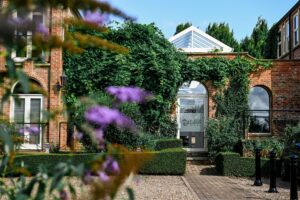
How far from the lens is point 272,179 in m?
11.9

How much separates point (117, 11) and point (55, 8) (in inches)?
10.7

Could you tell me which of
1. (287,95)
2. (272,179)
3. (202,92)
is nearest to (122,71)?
(202,92)

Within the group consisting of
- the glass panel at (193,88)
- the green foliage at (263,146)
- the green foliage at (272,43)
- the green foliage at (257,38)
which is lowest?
the green foliage at (263,146)

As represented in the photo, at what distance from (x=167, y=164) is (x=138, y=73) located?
5654mm

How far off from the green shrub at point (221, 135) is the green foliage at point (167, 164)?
14.2ft

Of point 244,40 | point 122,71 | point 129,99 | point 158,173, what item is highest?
point 244,40

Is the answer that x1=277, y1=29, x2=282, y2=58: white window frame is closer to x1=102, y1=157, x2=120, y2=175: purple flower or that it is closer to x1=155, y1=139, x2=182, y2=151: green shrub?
x1=155, y1=139, x2=182, y2=151: green shrub

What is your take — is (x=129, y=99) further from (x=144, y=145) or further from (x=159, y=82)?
(x=159, y=82)

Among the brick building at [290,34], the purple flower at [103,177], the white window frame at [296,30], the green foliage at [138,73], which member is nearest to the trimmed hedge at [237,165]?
the green foliage at [138,73]

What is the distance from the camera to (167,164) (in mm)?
14867

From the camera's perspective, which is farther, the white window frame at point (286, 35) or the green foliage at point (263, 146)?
the white window frame at point (286, 35)

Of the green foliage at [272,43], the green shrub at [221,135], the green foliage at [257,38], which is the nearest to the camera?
the green shrub at [221,135]

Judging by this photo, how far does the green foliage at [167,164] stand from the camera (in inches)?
582

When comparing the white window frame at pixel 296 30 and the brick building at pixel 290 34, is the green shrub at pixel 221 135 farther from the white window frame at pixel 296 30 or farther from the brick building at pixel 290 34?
the white window frame at pixel 296 30
